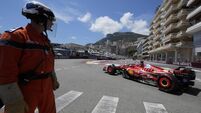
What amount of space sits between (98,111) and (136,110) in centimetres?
113

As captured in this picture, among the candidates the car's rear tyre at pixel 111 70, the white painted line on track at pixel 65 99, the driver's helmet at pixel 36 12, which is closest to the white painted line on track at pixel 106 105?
the white painted line on track at pixel 65 99

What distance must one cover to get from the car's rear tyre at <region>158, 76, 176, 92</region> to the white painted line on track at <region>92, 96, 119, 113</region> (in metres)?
3.21

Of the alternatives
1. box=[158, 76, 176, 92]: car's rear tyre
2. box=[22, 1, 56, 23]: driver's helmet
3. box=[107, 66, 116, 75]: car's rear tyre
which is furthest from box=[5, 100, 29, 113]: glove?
box=[107, 66, 116, 75]: car's rear tyre

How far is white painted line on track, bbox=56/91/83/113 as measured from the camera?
6291 millimetres

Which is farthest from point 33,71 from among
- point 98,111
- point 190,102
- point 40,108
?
point 190,102

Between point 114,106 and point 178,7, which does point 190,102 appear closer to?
point 114,106

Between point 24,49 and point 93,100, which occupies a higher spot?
point 24,49

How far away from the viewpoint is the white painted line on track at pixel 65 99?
20.6 ft

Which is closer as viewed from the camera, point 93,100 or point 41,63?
point 41,63

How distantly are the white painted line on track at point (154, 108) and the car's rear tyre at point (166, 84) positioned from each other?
2.76 m

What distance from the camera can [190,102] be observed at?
8391 mm

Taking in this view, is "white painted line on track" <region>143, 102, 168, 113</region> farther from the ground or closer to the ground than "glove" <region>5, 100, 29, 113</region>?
closer to the ground

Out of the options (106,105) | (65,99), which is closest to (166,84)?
(106,105)

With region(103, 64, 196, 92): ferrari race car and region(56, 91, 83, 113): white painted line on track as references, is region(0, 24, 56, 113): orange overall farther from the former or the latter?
region(103, 64, 196, 92): ferrari race car
